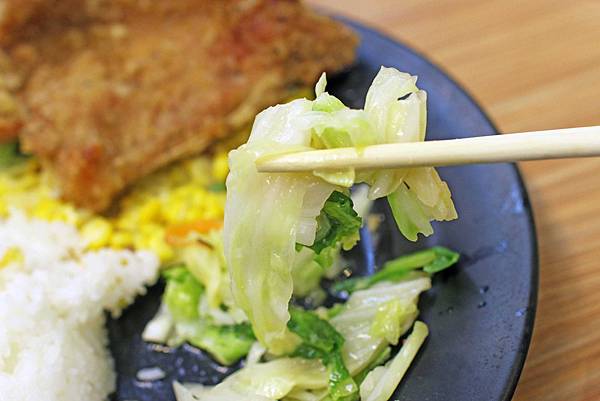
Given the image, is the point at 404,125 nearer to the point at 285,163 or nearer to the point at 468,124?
the point at 285,163

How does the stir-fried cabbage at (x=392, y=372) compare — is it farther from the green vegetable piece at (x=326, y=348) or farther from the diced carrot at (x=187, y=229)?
the diced carrot at (x=187, y=229)

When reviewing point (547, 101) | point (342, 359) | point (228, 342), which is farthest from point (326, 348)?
point (547, 101)

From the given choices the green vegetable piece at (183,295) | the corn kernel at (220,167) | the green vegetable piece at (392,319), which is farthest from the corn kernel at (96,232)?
the green vegetable piece at (392,319)

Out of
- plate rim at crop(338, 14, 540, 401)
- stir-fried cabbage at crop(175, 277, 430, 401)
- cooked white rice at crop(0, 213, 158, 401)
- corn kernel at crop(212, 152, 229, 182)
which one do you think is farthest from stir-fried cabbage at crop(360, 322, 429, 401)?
corn kernel at crop(212, 152, 229, 182)

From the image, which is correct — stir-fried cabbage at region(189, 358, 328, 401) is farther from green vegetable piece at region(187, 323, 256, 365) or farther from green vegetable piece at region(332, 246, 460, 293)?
green vegetable piece at region(332, 246, 460, 293)

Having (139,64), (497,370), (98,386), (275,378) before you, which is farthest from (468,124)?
(98,386)

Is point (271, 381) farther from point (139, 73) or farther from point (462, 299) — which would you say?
point (139, 73)
